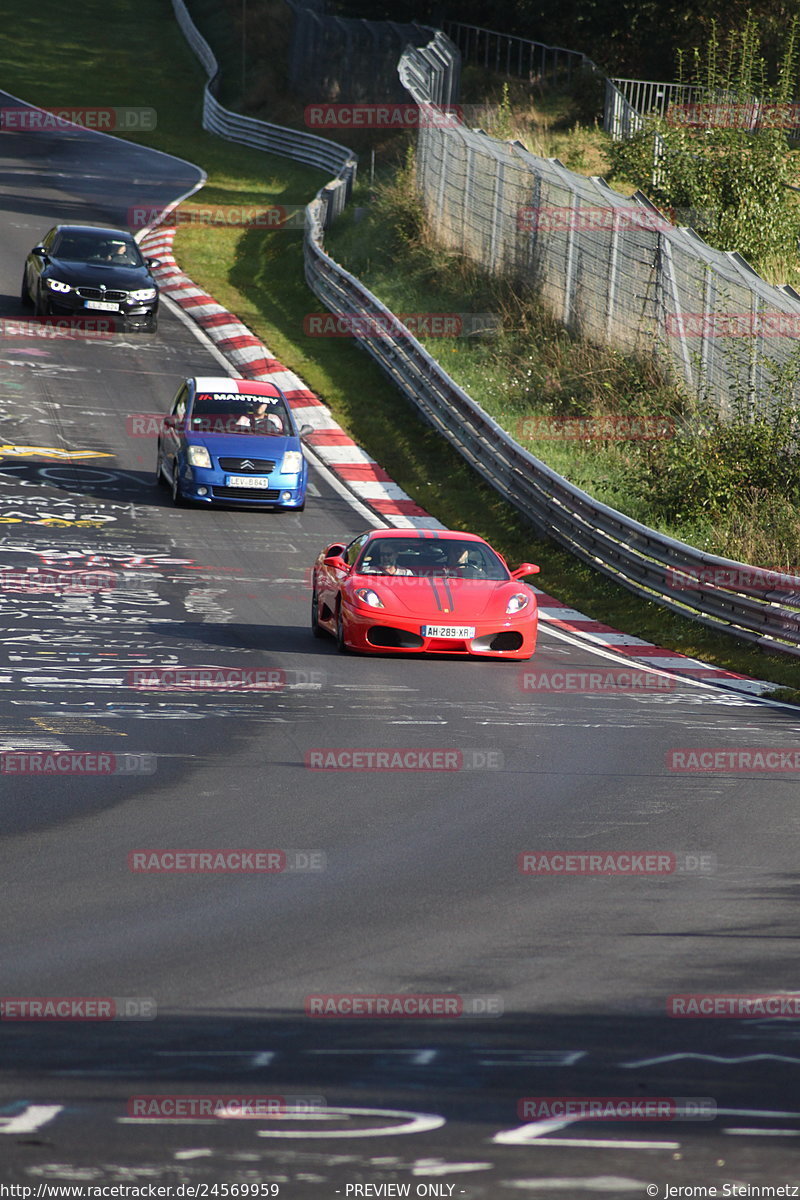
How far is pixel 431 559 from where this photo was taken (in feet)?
54.6

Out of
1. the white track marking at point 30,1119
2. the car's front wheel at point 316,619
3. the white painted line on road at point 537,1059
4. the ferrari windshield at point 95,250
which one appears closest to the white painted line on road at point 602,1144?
the white painted line on road at point 537,1059

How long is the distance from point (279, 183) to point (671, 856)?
41900 millimetres

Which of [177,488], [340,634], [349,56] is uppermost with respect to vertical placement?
[349,56]

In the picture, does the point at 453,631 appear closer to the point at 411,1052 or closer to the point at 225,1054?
the point at 411,1052

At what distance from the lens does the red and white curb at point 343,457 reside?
651 inches

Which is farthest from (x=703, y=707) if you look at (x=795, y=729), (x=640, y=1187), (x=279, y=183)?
(x=279, y=183)

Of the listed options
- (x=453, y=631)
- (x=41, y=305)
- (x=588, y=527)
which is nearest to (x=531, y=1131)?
(x=453, y=631)

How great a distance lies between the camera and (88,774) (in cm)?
1003

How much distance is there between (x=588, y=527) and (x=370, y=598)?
225 inches

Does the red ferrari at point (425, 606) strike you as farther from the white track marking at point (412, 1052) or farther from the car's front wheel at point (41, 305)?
the car's front wheel at point (41, 305)

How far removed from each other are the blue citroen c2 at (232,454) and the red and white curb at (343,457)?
162cm

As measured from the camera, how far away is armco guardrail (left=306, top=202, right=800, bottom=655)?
1698 centimetres

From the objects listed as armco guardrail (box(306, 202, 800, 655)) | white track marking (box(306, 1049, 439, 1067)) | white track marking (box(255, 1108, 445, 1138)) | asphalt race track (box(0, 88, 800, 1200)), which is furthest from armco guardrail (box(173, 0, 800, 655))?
white track marking (box(255, 1108, 445, 1138))

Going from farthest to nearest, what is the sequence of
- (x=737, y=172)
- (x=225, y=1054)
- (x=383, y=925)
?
(x=737, y=172) → (x=383, y=925) → (x=225, y=1054)
